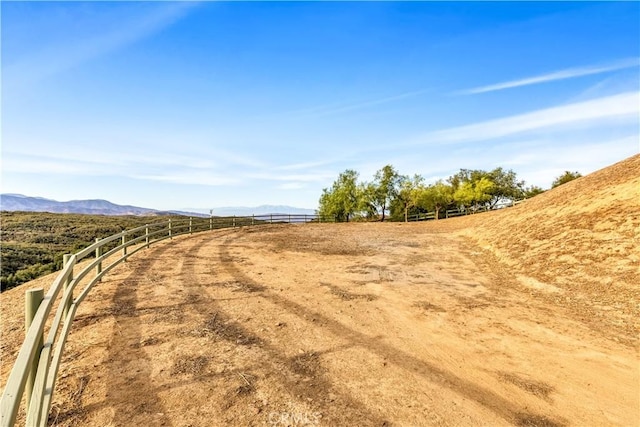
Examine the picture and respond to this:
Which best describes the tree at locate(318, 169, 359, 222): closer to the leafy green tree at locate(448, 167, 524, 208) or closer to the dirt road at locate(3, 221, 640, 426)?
the leafy green tree at locate(448, 167, 524, 208)

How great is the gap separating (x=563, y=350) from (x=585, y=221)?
419 inches

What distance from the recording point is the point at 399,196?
188 ft

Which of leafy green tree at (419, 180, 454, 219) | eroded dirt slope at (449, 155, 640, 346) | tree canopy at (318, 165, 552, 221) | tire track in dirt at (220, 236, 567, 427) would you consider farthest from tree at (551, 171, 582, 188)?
tire track in dirt at (220, 236, 567, 427)

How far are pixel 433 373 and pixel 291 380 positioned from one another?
2306mm

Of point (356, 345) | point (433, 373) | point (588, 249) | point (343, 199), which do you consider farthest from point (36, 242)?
point (588, 249)

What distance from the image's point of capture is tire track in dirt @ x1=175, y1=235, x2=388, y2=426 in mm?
4082

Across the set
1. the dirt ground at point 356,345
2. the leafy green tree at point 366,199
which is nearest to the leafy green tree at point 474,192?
the leafy green tree at point 366,199

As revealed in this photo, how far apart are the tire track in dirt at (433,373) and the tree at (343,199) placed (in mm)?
48940

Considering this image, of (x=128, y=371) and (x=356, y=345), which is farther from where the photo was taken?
(x=356, y=345)

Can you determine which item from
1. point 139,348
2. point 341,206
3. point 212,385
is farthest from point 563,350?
point 341,206

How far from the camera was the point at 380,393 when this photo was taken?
15.0ft

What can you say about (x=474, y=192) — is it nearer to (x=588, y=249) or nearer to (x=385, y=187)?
(x=385, y=187)

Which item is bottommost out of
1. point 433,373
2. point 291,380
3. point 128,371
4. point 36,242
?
point 36,242

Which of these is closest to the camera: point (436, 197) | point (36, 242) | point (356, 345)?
point (356, 345)
